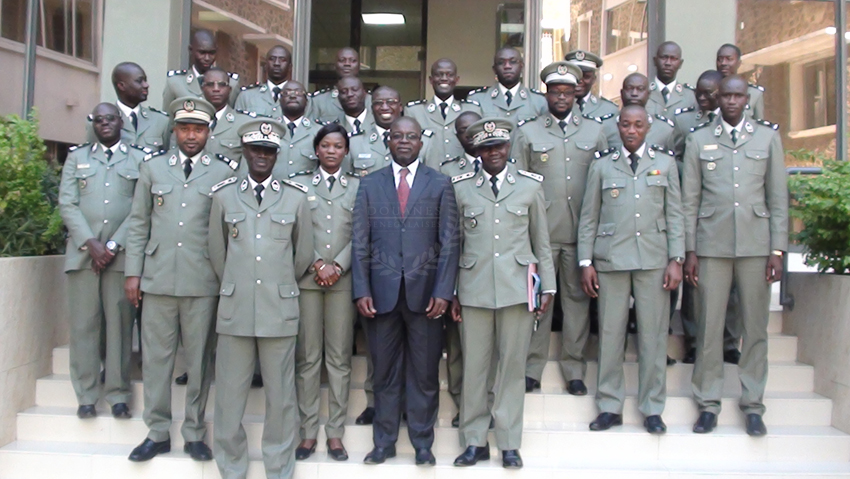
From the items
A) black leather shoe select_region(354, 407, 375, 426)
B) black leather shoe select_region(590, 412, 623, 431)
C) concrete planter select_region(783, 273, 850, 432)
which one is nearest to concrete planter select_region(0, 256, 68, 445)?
black leather shoe select_region(354, 407, 375, 426)

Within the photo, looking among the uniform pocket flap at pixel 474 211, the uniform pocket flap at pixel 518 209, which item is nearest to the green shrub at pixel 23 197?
the uniform pocket flap at pixel 474 211

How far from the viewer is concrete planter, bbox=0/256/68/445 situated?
5.07 meters

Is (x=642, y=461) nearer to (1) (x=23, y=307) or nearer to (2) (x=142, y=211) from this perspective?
A: (2) (x=142, y=211)

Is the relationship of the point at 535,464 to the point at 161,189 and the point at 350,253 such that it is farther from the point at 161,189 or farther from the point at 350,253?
the point at 161,189

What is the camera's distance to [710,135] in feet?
17.1

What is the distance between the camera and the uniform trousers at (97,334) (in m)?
5.09

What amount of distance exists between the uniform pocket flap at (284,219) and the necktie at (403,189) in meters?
0.67

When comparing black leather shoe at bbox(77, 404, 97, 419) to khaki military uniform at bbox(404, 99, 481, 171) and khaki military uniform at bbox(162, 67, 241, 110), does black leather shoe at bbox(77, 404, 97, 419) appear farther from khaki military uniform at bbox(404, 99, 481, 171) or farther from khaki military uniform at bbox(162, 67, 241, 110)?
khaki military uniform at bbox(404, 99, 481, 171)

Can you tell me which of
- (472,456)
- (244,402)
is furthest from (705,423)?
(244,402)

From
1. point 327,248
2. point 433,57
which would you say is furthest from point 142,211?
point 433,57

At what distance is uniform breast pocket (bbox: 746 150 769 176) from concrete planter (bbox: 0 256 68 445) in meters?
4.99

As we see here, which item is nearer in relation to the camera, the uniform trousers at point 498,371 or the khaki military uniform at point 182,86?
the uniform trousers at point 498,371

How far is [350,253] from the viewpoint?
484 cm

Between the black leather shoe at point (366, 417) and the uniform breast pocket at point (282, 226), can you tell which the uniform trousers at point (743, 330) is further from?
the uniform breast pocket at point (282, 226)
